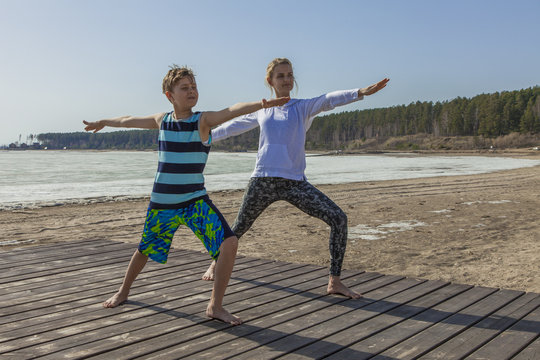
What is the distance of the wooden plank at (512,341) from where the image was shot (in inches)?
118

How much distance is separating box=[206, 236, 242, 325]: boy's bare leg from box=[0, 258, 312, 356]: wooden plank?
15 centimetres

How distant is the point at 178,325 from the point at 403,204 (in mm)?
12078

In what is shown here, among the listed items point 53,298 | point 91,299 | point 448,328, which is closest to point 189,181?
point 91,299

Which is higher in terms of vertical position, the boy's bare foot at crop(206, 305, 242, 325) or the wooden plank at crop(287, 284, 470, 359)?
the boy's bare foot at crop(206, 305, 242, 325)

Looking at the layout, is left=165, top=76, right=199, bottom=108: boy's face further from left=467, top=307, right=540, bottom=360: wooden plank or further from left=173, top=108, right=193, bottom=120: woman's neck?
left=467, top=307, right=540, bottom=360: wooden plank

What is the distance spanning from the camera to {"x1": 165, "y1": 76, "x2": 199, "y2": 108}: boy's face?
11.9 feet

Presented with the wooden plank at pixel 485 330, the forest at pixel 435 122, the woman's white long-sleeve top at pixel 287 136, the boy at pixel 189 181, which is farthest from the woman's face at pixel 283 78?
the forest at pixel 435 122

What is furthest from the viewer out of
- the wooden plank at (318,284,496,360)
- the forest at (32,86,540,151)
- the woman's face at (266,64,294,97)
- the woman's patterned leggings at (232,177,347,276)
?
the forest at (32,86,540,151)

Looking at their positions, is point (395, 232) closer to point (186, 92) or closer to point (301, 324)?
point (301, 324)

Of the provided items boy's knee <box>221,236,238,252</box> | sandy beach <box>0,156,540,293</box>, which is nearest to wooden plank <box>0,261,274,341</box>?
sandy beach <box>0,156,540,293</box>

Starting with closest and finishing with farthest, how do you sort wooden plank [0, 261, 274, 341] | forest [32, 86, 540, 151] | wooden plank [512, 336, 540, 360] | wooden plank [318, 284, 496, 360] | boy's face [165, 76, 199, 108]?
wooden plank [512, 336, 540, 360] < wooden plank [318, 284, 496, 360] < wooden plank [0, 261, 274, 341] < boy's face [165, 76, 199, 108] < forest [32, 86, 540, 151]

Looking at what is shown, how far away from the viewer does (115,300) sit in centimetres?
402

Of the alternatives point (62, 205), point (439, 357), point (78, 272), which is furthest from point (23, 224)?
point (439, 357)

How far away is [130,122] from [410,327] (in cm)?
271
